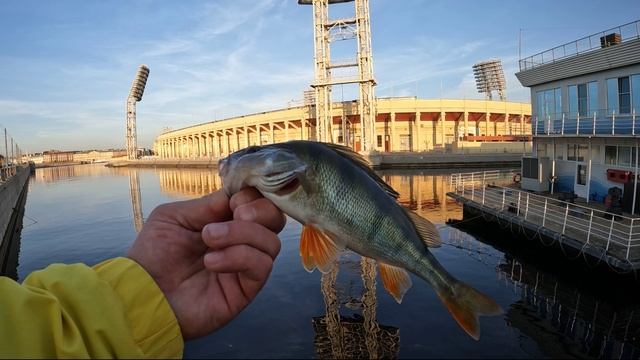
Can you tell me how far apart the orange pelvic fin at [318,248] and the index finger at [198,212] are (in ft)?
1.75

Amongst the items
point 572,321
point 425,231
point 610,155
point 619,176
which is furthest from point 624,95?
point 425,231

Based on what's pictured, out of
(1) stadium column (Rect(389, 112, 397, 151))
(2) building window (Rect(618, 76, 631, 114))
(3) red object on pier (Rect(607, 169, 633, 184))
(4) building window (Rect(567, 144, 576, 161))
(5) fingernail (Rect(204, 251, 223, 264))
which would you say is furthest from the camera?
(1) stadium column (Rect(389, 112, 397, 151))

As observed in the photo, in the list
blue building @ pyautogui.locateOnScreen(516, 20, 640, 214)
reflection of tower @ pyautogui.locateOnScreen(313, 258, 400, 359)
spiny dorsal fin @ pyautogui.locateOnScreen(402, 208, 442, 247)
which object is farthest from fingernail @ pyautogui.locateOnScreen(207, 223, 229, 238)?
blue building @ pyautogui.locateOnScreen(516, 20, 640, 214)

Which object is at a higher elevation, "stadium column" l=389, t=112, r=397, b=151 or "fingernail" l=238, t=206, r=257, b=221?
"stadium column" l=389, t=112, r=397, b=151

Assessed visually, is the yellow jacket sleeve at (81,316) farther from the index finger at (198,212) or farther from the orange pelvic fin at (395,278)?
the orange pelvic fin at (395,278)

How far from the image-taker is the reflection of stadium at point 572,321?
8.86 meters

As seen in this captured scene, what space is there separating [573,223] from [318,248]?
15452mm

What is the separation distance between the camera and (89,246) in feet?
64.2

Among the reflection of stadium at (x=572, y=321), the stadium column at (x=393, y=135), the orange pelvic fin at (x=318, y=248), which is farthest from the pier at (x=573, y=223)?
the stadium column at (x=393, y=135)

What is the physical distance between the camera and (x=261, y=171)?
7.66 feet

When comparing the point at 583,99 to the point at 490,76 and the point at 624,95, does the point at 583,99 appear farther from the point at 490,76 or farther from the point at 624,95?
the point at 490,76

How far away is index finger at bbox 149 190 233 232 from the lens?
96.2 inches

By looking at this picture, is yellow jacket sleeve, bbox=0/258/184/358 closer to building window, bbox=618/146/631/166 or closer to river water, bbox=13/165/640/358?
river water, bbox=13/165/640/358

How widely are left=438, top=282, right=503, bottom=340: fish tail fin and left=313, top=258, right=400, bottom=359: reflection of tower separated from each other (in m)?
6.29
